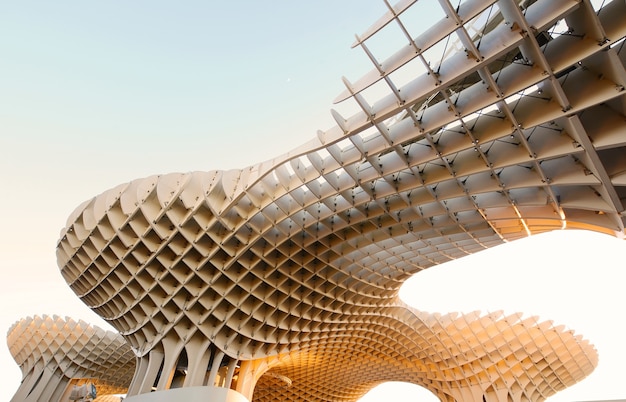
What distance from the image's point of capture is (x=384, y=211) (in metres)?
20.2

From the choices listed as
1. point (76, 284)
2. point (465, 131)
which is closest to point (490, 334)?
point (465, 131)

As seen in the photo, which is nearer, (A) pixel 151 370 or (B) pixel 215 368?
(A) pixel 151 370

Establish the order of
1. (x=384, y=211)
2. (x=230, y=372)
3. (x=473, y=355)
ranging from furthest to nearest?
1. (x=473, y=355)
2. (x=230, y=372)
3. (x=384, y=211)

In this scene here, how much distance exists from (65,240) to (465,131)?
2956cm

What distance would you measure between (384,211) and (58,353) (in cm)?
5035

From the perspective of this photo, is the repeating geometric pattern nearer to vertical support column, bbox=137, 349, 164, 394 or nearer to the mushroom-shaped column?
the mushroom-shaped column

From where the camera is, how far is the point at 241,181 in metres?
20.4

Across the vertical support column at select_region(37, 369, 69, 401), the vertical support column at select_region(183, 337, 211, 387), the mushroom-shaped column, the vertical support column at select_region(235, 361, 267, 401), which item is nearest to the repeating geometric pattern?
the vertical support column at select_region(37, 369, 69, 401)

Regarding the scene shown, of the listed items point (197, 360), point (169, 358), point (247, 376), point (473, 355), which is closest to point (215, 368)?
point (197, 360)

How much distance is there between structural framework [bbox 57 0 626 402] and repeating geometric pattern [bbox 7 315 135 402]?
22356 millimetres

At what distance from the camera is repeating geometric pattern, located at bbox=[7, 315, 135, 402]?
4484 centimetres

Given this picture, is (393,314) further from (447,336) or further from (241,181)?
(241,181)

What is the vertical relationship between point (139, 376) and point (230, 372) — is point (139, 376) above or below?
below

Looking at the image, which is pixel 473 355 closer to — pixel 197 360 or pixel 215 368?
pixel 215 368
